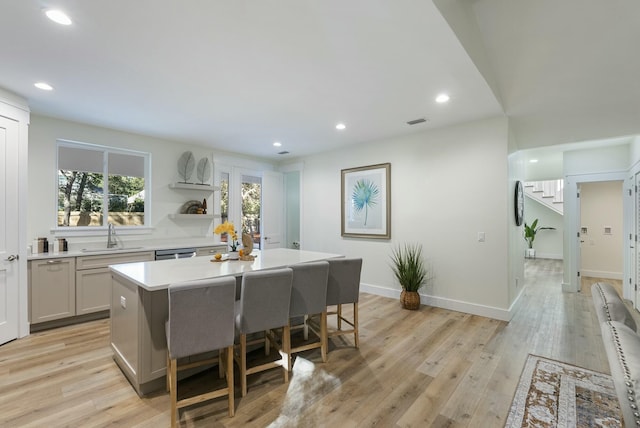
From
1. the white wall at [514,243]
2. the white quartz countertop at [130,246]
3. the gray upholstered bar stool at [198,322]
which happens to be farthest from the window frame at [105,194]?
the white wall at [514,243]

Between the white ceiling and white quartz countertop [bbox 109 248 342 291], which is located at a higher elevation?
the white ceiling

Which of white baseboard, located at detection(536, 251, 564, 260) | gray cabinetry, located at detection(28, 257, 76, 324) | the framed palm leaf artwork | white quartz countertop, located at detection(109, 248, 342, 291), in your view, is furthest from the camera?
white baseboard, located at detection(536, 251, 564, 260)

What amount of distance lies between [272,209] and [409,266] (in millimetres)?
3120

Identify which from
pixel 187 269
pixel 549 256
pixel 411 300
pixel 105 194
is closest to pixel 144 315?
pixel 187 269

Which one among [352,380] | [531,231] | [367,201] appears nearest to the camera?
[352,380]

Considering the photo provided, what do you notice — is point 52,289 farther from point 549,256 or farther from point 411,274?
point 549,256

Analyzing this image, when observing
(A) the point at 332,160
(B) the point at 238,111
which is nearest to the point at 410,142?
(A) the point at 332,160

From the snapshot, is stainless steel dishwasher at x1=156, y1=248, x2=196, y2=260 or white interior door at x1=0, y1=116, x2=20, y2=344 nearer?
white interior door at x1=0, y1=116, x2=20, y2=344

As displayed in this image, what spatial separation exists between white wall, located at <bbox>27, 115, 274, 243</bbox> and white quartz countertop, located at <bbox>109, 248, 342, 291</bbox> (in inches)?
82.7

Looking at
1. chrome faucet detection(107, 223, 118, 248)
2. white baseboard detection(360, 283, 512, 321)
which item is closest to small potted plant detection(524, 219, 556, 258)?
white baseboard detection(360, 283, 512, 321)

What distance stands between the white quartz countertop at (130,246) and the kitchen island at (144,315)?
1526 mm

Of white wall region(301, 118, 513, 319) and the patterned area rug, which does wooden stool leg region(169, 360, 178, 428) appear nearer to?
the patterned area rug

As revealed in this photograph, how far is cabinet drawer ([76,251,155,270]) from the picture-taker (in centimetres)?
361

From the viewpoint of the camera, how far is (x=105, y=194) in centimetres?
432
